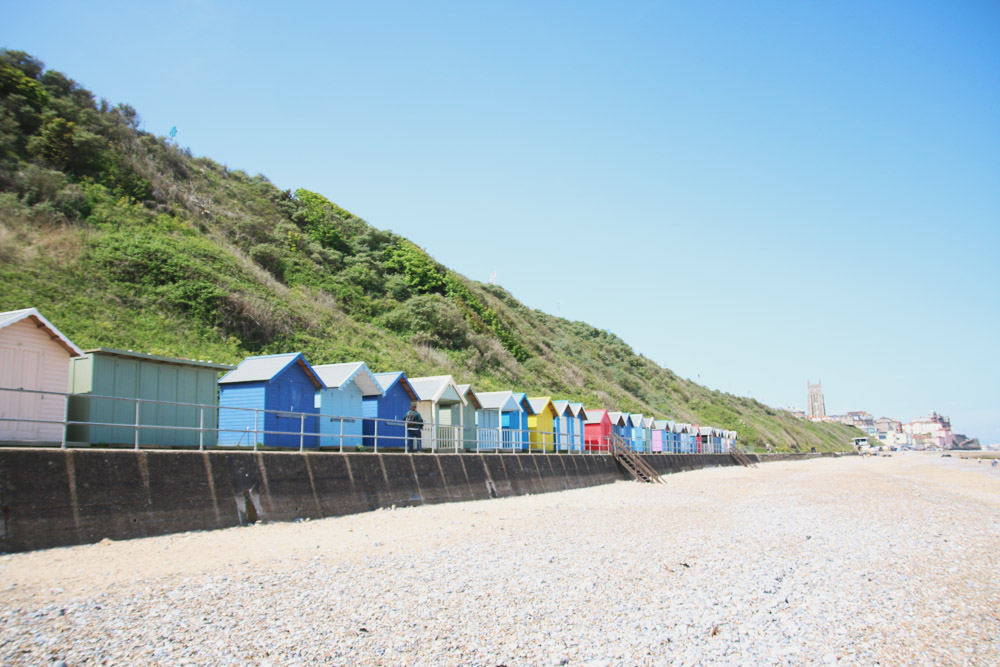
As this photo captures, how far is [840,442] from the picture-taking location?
539ft

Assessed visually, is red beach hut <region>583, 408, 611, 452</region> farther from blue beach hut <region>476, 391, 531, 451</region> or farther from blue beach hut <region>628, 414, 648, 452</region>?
blue beach hut <region>476, 391, 531, 451</region>

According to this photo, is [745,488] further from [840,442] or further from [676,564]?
[840,442]

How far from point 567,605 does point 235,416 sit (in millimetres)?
13284

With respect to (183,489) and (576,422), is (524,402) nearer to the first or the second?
(576,422)

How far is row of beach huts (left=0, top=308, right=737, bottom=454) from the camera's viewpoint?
43.9ft

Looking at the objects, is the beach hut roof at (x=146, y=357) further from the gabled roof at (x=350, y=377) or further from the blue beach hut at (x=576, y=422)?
the blue beach hut at (x=576, y=422)

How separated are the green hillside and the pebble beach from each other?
18.2 m

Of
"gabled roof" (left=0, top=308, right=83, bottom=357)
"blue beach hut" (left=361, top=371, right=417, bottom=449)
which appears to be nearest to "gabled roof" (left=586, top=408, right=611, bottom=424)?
"blue beach hut" (left=361, top=371, right=417, bottom=449)

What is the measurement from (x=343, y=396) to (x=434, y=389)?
5119mm

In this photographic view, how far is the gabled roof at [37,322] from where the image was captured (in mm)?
13062

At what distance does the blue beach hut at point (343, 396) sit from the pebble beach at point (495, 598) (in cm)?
745

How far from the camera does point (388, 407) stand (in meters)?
23.8

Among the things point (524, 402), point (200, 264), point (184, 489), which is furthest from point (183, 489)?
point (200, 264)

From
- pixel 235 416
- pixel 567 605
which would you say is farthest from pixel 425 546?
pixel 235 416
